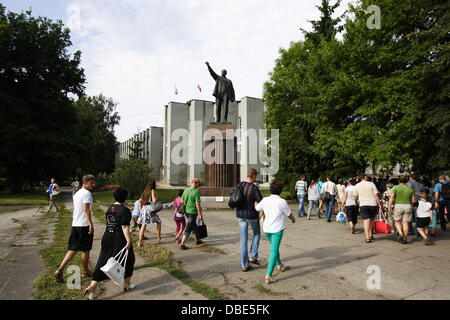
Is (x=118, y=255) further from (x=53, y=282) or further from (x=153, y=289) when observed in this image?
(x=53, y=282)

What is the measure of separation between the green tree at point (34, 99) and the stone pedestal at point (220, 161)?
19033 mm

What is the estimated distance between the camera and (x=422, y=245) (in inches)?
298

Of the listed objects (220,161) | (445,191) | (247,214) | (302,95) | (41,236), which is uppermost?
(302,95)

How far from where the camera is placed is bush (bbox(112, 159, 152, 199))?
2133 centimetres

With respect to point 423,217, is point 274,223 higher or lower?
higher

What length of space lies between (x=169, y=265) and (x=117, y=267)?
5.84 feet

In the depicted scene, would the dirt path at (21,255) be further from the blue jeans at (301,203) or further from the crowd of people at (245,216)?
the blue jeans at (301,203)

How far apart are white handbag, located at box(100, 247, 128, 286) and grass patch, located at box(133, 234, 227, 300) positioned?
3.55 ft

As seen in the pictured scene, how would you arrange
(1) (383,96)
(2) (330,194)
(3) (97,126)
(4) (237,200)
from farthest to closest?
(3) (97,126) < (1) (383,96) < (2) (330,194) < (4) (237,200)

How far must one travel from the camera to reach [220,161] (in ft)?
51.8

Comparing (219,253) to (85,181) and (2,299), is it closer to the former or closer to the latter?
(85,181)

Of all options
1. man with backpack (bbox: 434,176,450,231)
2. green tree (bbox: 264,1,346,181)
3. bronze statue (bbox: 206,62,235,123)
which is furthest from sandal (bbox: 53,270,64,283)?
green tree (bbox: 264,1,346,181)

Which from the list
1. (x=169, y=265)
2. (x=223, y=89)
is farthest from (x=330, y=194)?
(x=223, y=89)
